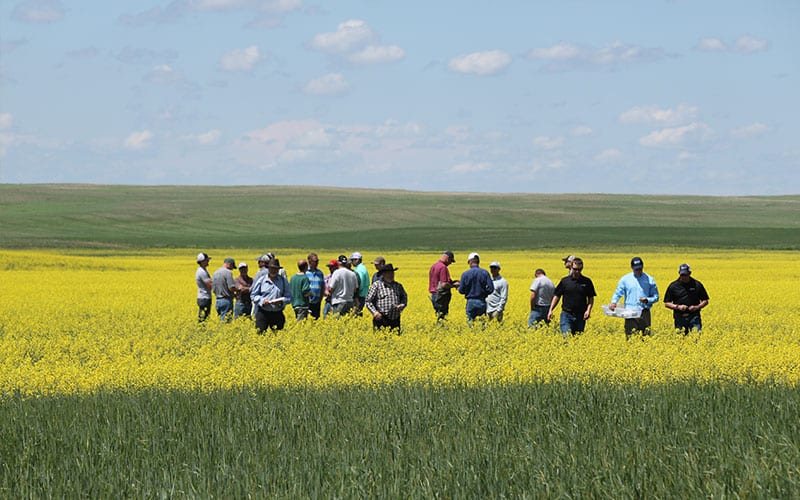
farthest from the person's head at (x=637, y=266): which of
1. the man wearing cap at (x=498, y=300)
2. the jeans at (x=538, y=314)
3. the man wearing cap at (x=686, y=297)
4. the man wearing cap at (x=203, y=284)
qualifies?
the man wearing cap at (x=203, y=284)

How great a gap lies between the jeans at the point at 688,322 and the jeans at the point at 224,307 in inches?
331

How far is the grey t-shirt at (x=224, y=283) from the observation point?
20859 mm

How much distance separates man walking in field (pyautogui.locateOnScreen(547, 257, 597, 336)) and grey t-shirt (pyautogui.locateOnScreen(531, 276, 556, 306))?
3.05ft

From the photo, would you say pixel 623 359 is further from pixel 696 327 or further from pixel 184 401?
pixel 184 401

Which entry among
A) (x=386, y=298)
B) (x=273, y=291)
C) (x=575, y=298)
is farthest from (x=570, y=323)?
(x=273, y=291)

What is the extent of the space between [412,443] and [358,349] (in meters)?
7.80

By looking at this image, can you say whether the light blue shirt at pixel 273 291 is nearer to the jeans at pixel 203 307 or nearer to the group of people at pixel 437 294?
the group of people at pixel 437 294

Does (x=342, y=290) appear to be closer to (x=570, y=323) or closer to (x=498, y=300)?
(x=498, y=300)

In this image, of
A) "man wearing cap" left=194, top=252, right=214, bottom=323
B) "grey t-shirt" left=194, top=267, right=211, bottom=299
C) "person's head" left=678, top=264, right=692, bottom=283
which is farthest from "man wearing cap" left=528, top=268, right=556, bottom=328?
"grey t-shirt" left=194, top=267, right=211, bottom=299

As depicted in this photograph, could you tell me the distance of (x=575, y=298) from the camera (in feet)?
58.6

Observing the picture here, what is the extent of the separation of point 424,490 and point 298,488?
92cm

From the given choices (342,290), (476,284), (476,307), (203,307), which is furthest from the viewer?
(203,307)

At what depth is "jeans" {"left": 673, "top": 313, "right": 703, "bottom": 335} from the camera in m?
18.3

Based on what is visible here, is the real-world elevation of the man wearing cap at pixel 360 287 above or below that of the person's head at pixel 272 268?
below
